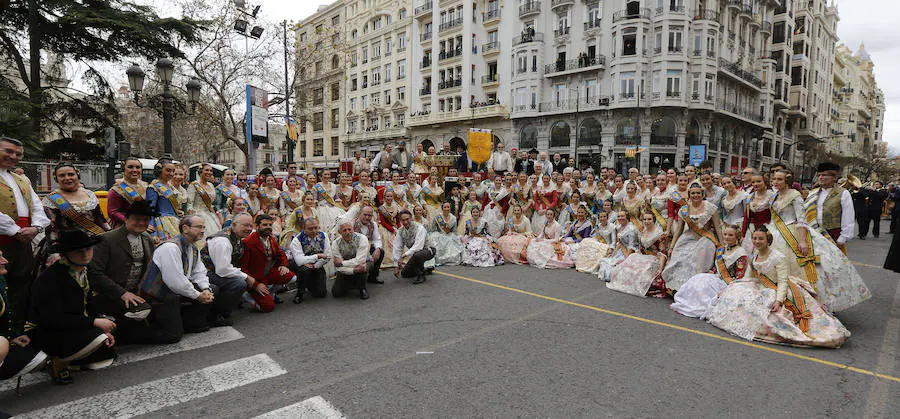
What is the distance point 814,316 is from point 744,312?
656 mm

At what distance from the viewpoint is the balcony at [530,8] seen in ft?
123

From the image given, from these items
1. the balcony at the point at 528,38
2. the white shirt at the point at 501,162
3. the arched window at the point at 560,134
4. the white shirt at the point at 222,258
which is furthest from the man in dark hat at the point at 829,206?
the balcony at the point at 528,38

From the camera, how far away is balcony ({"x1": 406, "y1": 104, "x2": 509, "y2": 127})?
38750 millimetres

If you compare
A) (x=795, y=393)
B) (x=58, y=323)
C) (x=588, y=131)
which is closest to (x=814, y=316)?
(x=795, y=393)

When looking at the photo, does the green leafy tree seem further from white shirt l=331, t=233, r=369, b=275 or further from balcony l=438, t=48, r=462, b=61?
balcony l=438, t=48, r=462, b=61

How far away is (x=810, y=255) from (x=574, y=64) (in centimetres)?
3324

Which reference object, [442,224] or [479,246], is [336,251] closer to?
[442,224]

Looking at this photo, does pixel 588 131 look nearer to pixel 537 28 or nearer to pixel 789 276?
pixel 537 28

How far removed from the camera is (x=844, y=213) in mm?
6152

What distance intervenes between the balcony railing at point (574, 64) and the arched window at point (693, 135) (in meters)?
8.22

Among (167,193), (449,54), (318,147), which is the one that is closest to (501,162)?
(167,193)

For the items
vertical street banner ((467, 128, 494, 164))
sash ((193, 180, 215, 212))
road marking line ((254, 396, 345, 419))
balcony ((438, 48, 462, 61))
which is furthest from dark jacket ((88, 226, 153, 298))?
balcony ((438, 48, 462, 61))

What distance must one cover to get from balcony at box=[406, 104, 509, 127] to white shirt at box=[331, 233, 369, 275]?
3245 cm

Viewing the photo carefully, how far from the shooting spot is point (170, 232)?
640cm
